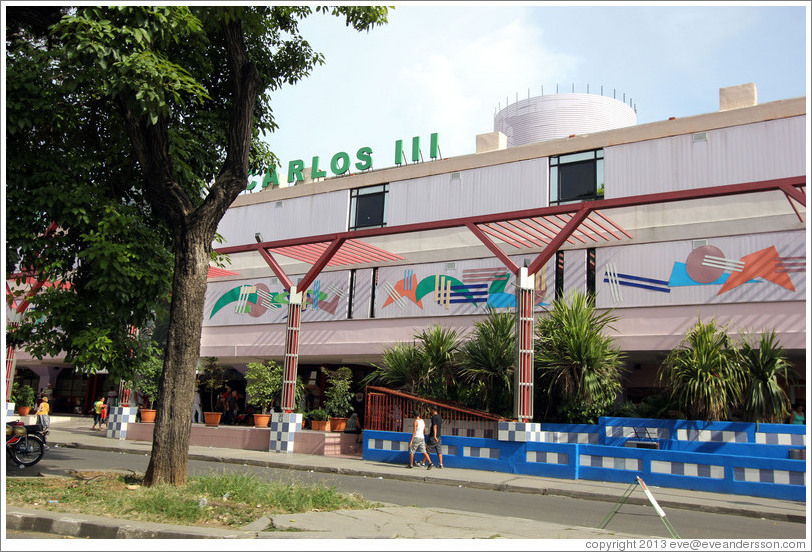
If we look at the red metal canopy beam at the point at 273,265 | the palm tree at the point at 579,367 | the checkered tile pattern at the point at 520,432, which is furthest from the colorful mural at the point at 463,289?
the checkered tile pattern at the point at 520,432

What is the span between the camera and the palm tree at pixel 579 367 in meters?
17.2

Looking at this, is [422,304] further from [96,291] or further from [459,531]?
[459,531]

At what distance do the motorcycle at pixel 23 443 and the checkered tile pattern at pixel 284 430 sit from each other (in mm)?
6968

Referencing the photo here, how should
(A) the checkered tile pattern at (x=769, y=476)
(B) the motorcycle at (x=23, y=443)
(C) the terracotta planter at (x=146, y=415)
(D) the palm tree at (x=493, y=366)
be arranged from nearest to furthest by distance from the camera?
1. (A) the checkered tile pattern at (x=769, y=476)
2. (B) the motorcycle at (x=23, y=443)
3. (D) the palm tree at (x=493, y=366)
4. (C) the terracotta planter at (x=146, y=415)

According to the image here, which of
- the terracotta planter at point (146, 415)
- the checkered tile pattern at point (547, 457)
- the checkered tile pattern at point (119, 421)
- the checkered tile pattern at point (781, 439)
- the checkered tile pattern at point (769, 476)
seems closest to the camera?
the checkered tile pattern at point (769, 476)

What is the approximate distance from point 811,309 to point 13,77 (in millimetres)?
11575

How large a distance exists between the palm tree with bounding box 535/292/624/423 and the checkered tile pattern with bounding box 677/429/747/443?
192 centimetres

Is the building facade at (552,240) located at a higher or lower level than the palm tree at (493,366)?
higher

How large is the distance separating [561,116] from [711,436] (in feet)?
121

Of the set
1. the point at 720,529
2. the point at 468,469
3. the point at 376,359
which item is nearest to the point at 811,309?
the point at 720,529

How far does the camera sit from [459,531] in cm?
808

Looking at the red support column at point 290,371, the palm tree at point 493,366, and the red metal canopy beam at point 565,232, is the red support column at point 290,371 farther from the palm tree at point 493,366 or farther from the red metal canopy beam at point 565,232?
the red metal canopy beam at point 565,232

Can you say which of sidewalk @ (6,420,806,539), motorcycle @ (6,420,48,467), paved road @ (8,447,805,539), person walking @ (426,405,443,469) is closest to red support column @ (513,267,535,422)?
sidewalk @ (6,420,806,539)

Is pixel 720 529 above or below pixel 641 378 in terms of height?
below
